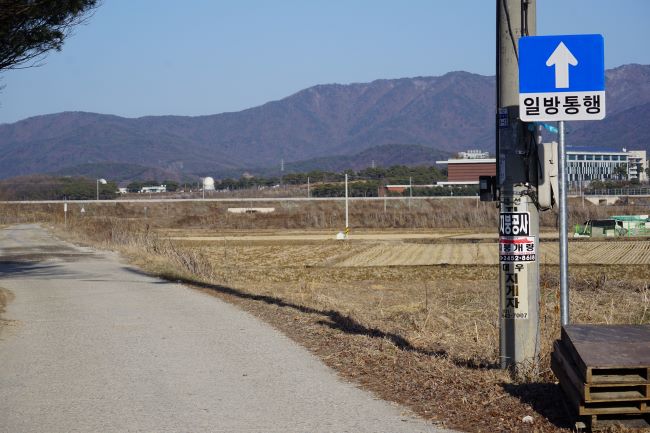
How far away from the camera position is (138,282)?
21.7 meters

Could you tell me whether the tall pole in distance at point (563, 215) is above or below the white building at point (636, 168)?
below

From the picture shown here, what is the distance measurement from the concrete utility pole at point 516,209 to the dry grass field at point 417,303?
41 centimetres

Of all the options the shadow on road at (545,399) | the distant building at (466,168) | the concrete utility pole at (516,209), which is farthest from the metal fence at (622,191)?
the shadow on road at (545,399)

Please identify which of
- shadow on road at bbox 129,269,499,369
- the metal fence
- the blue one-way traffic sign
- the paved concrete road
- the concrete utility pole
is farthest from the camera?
the metal fence

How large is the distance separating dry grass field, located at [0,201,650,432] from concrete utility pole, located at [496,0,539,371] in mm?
A: 407

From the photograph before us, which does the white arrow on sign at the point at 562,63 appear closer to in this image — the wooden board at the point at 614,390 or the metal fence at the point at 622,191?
the wooden board at the point at 614,390

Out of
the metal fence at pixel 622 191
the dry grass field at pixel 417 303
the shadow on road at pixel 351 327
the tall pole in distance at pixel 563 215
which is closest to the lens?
the tall pole in distance at pixel 563 215

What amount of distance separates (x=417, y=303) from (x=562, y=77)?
14.6 m

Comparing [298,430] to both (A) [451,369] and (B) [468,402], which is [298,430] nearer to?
(B) [468,402]

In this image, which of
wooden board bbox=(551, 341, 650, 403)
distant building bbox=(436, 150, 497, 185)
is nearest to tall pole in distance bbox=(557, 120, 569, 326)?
wooden board bbox=(551, 341, 650, 403)

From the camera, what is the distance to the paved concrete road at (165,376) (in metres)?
7.58

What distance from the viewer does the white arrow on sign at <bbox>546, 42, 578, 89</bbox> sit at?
308 inches

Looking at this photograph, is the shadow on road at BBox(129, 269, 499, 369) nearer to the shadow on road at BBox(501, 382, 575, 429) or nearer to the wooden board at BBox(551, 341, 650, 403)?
the shadow on road at BBox(501, 382, 575, 429)

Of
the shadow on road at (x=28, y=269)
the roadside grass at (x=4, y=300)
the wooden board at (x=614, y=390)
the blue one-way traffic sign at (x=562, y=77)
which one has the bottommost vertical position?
the shadow on road at (x=28, y=269)
